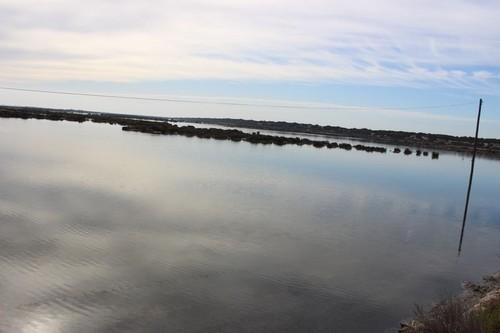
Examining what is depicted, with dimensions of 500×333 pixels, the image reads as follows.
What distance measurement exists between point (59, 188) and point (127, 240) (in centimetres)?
722

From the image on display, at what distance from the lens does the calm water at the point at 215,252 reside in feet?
26.7

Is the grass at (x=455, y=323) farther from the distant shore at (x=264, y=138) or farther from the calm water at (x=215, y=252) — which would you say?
the distant shore at (x=264, y=138)

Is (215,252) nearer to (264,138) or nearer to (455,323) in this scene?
(455,323)

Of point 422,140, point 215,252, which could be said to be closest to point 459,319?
point 215,252

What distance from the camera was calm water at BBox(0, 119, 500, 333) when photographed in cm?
815

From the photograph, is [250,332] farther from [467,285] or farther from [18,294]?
[467,285]

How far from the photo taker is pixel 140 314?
790 centimetres

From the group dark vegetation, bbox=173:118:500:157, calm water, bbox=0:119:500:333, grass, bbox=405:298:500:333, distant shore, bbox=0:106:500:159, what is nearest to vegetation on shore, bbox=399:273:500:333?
grass, bbox=405:298:500:333

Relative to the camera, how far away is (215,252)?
11633mm

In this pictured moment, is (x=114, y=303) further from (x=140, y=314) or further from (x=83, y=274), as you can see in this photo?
(x=83, y=274)

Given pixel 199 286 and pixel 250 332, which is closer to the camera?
pixel 250 332

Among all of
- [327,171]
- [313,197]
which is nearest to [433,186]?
[327,171]

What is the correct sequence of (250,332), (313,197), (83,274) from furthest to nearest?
(313,197) < (83,274) < (250,332)

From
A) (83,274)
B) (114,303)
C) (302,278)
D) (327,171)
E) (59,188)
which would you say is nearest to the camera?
(114,303)
